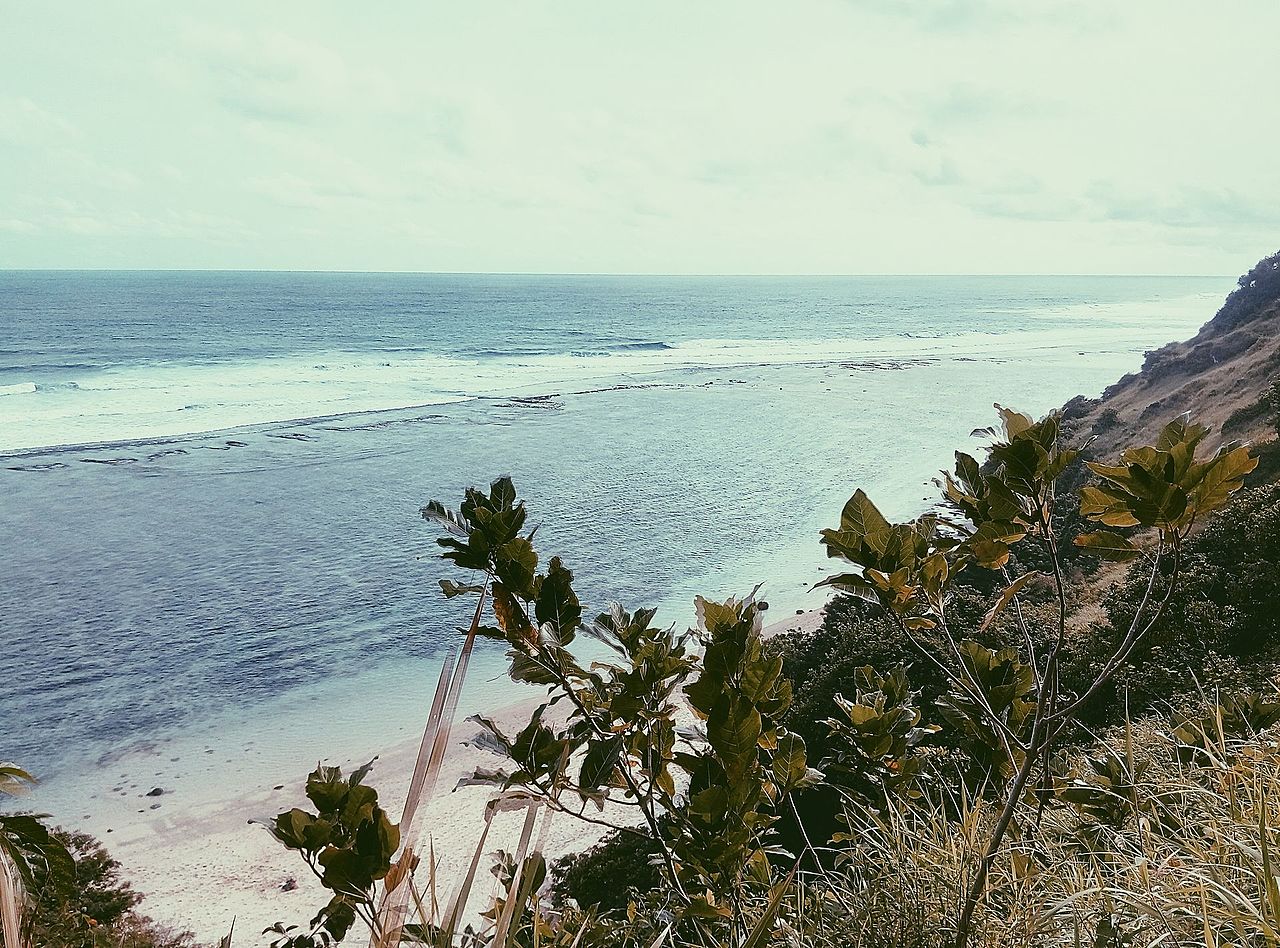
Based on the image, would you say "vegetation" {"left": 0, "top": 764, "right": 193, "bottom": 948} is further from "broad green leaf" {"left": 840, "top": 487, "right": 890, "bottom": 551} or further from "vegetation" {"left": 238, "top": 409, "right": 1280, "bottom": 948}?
"broad green leaf" {"left": 840, "top": 487, "right": 890, "bottom": 551}

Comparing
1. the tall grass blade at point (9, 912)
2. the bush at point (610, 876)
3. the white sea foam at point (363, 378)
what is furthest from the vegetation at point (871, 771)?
the white sea foam at point (363, 378)

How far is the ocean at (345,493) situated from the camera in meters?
13.3

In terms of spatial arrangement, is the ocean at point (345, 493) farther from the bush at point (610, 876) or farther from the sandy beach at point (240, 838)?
the bush at point (610, 876)

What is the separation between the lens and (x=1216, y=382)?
21344 mm

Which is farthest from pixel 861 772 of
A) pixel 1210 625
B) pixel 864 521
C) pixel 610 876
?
pixel 1210 625

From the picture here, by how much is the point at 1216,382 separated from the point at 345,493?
2280cm

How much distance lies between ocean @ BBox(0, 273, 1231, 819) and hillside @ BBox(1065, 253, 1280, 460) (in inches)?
190

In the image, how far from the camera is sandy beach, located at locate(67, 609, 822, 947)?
8.77 metres

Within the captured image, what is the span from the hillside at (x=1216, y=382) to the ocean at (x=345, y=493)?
4817 millimetres

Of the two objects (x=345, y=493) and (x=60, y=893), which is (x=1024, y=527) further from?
(x=345, y=493)

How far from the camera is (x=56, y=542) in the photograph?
66.8 feet

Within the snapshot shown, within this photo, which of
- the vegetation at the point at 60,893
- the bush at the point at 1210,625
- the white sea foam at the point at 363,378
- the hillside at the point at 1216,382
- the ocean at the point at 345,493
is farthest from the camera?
the white sea foam at the point at 363,378

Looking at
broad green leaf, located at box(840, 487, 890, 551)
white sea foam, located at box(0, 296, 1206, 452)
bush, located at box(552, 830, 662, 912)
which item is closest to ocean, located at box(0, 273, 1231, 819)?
white sea foam, located at box(0, 296, 1206, 452)

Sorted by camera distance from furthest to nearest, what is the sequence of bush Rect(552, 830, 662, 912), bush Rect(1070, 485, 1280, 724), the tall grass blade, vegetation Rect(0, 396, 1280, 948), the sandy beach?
the sandy beach → bush Rect(552, 830, 662, 912) → bush Rect(1070, 485, 1280, 724) → vegetation Rect(0, 396, 1280, 948) → the tall grass blade
